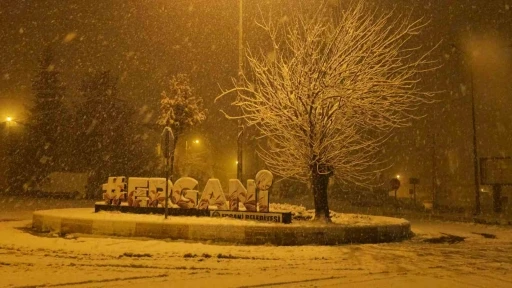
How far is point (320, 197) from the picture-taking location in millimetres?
16391

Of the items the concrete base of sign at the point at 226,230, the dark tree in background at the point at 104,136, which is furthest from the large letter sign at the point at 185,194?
the dark tree in background at the point at 104,136

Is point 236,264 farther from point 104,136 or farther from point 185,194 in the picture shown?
point 104,136

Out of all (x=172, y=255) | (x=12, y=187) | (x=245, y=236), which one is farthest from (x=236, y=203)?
(x=12, y=187)

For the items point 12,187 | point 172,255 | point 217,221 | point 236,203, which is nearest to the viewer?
point 172,255

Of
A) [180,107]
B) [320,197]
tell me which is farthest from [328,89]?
[180,107]

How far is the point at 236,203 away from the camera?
1609 cm

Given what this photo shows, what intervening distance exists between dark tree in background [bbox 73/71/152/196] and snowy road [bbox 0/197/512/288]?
3390cm

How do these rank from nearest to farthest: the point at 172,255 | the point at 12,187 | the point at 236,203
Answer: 1. the point at 172,255
2. the point at 236,203
3. the point at 12,187

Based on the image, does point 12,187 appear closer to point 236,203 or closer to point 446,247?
point 236,203

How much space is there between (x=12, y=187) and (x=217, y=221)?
38625mm

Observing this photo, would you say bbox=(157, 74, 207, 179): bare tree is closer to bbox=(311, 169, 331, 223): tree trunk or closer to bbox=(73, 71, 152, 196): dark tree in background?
bbox=(73, 71, 152, 196): dark tree in background

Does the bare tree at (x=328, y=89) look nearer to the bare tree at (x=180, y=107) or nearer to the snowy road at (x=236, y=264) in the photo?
the snowy road at (x=236, y=264)

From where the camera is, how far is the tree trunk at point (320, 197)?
16312 millimetres

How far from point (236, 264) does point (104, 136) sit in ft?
132
